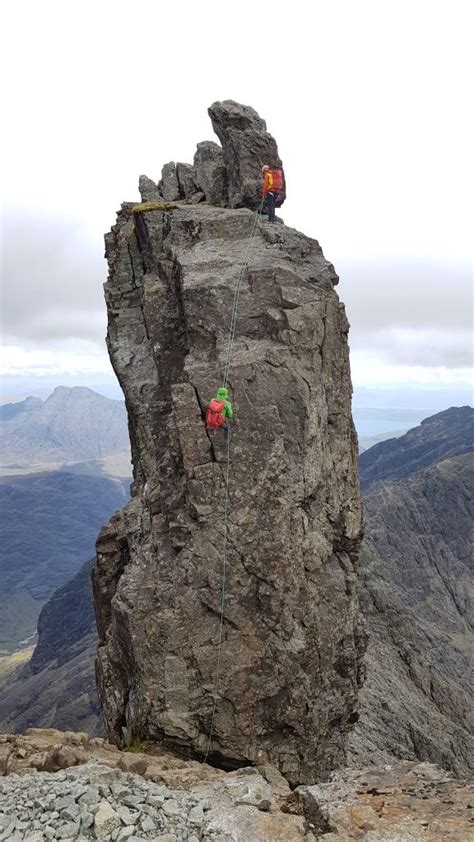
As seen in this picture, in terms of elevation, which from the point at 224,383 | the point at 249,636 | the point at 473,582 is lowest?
the point at 473,582

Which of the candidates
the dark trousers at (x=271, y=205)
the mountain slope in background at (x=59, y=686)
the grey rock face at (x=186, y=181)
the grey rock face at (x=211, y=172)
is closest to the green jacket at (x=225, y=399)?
the dark trousers at (x=271, y=205)

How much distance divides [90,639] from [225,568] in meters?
169

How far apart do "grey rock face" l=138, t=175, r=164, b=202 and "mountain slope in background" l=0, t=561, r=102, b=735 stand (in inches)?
2827

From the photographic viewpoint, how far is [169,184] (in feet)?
109

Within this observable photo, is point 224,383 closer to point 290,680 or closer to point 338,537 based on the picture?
point 338,537

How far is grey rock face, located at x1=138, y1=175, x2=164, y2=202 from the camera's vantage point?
32766mm

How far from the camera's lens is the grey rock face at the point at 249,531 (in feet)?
64.5

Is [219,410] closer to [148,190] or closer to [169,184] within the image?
[148,190]

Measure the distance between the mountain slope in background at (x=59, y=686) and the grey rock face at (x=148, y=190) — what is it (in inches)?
2827

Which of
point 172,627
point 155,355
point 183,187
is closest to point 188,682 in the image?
point 172,627

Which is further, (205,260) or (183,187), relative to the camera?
(183,187)

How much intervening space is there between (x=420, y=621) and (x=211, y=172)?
7499cm

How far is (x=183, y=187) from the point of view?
33250 mm

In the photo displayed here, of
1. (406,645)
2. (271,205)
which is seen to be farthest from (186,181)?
(406,645)
